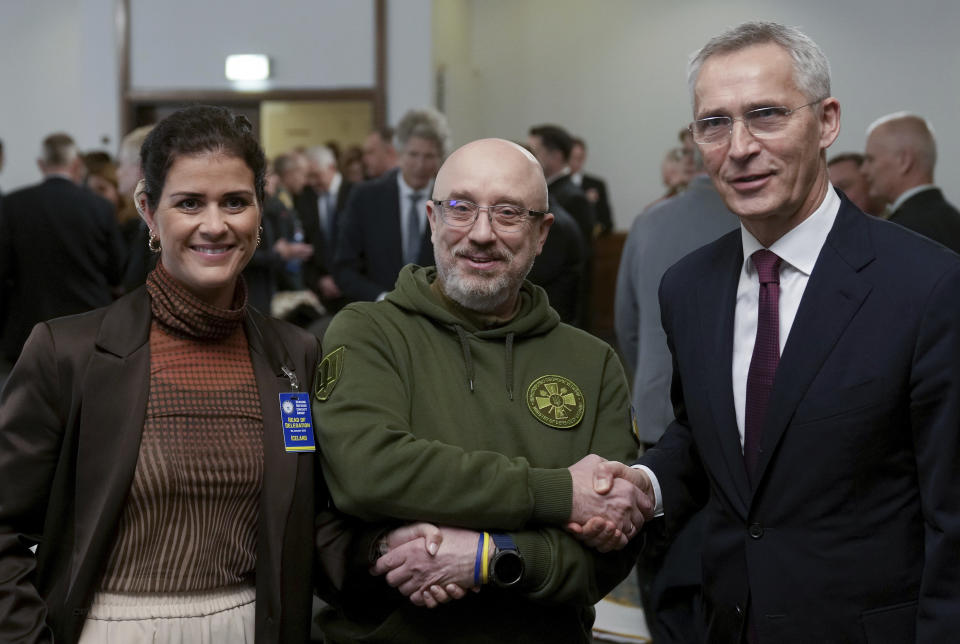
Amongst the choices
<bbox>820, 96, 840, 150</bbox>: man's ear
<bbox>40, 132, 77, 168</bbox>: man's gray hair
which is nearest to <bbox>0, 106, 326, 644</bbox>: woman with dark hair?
<bbox>820, 96, 840, 150</bbox>: man's ear

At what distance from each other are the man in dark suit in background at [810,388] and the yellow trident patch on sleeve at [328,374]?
544 millimetres

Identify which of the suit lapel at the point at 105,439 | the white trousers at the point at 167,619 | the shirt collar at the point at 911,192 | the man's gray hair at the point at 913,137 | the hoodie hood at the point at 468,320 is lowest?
the white trousers at the point at 167,619

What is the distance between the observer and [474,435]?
6.83ft

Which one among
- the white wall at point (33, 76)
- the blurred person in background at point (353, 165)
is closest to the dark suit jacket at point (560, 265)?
the blurred person in background at point (353, 165)

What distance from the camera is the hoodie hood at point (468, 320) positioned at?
7.06 ft

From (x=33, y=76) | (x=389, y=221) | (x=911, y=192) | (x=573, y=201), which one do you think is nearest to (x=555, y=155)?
(x=573, y=201)

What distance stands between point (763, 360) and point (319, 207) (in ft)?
21.1

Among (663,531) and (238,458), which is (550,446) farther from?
(238,458)

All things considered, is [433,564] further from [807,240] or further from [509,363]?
[807,240]

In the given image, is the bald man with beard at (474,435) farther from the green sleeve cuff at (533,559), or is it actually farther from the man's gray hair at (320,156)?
the man's gray hair at (320,156)

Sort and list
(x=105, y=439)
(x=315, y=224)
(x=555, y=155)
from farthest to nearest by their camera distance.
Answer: (x=315, y=224) → (x=555, y=155) → (x=105, y=439)

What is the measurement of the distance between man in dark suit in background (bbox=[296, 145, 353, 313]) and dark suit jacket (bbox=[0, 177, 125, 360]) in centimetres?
158

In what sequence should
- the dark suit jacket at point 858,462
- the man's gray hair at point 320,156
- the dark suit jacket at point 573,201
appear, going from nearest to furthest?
the dark suit jacket at point 858,462
the dark suit jacket at point 573,201
the man's gray hair at point 320,156

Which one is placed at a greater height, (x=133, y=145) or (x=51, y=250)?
(x=133, y=145)
